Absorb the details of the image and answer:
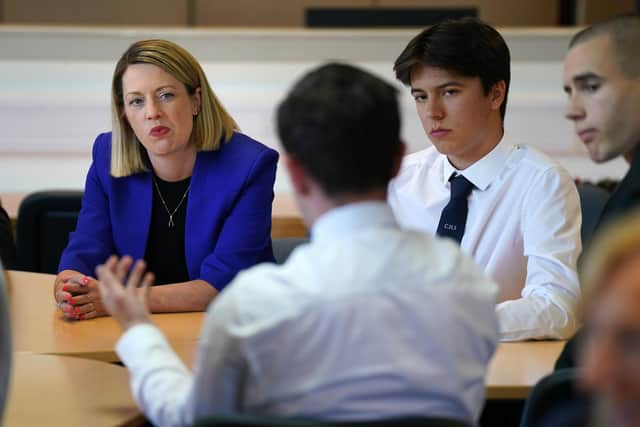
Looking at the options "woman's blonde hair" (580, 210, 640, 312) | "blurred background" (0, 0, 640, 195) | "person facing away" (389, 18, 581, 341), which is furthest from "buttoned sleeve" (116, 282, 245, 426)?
"blurred background" (0, 0, 640, 195)

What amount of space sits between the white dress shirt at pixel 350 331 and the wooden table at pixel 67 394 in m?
0.36

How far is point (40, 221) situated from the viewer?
352cm

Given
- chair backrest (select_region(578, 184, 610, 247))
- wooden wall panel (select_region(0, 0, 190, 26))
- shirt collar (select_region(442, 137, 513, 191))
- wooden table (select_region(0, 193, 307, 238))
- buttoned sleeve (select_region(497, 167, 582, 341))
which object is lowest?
wooden table (select_region(0, 193, 307, 238))

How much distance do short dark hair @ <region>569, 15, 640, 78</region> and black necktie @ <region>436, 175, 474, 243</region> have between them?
0.56 m

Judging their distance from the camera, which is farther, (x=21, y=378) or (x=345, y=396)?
(x=21, y=378)

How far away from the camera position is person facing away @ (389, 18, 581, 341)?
8.41 feet

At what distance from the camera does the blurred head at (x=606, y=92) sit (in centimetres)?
220

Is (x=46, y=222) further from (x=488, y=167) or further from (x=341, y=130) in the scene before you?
(x=341, y=130)

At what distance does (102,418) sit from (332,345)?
56 centimetres

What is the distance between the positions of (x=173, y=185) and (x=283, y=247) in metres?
0.35

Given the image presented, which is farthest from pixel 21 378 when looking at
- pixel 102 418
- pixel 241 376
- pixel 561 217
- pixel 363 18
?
pixel 363 18

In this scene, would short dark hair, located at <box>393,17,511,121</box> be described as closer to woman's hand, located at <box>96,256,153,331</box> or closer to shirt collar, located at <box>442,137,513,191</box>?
shirt collar, located at <box>442,137,513,191</box>

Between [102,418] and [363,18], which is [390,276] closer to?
[102,418]

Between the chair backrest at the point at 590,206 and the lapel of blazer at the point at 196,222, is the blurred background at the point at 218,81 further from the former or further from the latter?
the lapel of blazer at the point at 196,222
